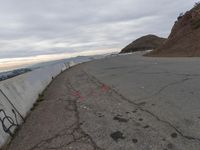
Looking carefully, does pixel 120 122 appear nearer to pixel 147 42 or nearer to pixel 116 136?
pixel 116 136

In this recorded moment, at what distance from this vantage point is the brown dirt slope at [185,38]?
27.6 m

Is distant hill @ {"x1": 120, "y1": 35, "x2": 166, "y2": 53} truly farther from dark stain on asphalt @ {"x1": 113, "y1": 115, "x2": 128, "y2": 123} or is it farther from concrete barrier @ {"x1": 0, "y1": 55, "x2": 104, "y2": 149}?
dark stain on asphalt @ {"x1": 113, "y1": 115, "x2": 128, "y2": 123}

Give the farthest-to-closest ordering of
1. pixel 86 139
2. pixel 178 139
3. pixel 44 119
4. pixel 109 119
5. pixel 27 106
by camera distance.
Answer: pixel 27 106, pixel 44 119, pixel 109 119, pixel 86 139, pixel 178 139

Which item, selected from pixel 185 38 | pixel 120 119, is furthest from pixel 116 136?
pixel 185 38

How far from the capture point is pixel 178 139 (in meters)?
4.29

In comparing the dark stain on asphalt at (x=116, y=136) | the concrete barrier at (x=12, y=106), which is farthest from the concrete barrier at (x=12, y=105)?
the dark stain on asphalt at (x=116, y=136)

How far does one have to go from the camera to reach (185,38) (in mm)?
31266

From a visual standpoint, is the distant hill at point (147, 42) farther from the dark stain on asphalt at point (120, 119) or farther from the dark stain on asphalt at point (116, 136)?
the dark stain on asphalt at point (116, 136)

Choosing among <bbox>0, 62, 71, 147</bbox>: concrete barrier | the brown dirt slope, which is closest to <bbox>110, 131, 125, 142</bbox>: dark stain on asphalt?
<bbox>0, 62, 71, 147</bbox>: concrete barrier

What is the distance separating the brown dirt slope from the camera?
27.6 meters

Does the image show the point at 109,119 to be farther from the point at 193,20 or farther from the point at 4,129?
the point at 193,20

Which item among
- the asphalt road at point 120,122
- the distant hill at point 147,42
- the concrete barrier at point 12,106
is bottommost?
the distant hill at point 147,42

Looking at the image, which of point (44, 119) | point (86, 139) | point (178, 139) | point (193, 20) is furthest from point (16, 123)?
point (193, 20)

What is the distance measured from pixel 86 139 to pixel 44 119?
205 centimetres
